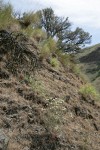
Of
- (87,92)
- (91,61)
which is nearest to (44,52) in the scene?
(87,92)

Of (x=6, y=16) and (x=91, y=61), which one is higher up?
(x=6, y=16)

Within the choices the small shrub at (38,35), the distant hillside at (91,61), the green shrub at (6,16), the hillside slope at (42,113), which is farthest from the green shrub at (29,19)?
the distant hillside at (91,61)

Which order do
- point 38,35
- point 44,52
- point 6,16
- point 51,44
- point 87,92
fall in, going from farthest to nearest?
point 51,44 < point 38,35 < point 87,92 < point 44,52 < point 6,16

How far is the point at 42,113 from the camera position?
11.8 metres

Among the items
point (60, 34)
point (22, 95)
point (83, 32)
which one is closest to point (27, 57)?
point (22, 95)

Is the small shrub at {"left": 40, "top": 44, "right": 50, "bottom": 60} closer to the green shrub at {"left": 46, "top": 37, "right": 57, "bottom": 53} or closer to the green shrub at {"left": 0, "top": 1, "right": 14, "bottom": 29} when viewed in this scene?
the green shrub at {"left": 46, "top": 37, "right": 57, "bottom": 53}

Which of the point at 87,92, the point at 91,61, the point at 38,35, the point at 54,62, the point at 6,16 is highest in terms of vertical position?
the point at 6,16

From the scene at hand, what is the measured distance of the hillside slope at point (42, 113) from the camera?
10.7m

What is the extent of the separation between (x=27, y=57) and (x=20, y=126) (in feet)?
11.5

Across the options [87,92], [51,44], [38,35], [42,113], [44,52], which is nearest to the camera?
[42,113]

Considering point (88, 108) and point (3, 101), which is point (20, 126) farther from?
point (88, 108)

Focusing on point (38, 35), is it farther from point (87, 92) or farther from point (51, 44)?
point (87, 92)

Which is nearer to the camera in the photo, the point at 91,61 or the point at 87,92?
the point at 87,92

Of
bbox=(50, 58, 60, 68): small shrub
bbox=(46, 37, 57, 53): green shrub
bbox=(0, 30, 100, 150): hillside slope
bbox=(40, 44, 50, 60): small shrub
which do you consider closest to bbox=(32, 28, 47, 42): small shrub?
bbox=(46, 37, 57, 53): green shrub
